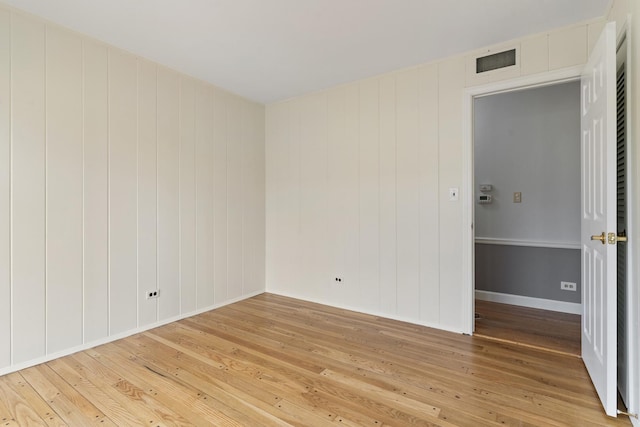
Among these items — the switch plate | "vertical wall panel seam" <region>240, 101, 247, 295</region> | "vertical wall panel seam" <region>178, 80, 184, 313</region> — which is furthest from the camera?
"vertical wall panel seam" <region>240, 101, 247, 295</region>

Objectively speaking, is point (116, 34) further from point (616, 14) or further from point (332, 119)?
point (616, 14)

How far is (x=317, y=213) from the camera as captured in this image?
395 cm

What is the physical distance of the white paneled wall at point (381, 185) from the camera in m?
2.98

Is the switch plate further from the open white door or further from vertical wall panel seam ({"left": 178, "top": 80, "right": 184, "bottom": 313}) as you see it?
vertical wall panel seam ({"left": 178, "top": 80, "right": 184, "bottom": 313})

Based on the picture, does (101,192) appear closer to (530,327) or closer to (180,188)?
(180,188)

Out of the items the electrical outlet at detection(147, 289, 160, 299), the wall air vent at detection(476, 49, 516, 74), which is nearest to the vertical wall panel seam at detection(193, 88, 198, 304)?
the electrical outlet at detection(147, 289, 160, 299)

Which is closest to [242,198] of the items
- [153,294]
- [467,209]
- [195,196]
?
[195,196]

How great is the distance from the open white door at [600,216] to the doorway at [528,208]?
122 cm

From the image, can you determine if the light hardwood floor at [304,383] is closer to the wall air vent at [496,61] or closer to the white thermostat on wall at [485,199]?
the white thermostat on wall at [485,199]

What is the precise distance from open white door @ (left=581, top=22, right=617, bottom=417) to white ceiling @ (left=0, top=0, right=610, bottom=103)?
70 centimetres

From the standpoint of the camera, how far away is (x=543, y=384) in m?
2.11

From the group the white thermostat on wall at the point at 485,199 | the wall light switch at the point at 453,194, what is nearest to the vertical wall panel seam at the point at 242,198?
the wall light switch at the point at 453,194

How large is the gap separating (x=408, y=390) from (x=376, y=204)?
1869 mm

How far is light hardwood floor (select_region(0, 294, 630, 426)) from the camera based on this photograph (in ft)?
5.92
